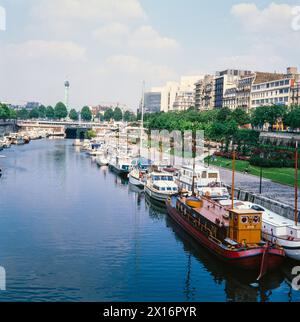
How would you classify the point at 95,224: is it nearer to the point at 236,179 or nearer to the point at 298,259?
the point at 298,259

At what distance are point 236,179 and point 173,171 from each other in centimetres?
1040

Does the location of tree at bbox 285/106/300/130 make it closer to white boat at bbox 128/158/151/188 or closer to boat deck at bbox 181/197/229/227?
white boat at bbox 128/158/151/188

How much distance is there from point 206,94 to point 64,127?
183ft

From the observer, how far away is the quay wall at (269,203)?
3183cm

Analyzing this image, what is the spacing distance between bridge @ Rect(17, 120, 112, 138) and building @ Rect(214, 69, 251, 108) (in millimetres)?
46865

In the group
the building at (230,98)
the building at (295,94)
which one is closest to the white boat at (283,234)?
the building at (295,94)

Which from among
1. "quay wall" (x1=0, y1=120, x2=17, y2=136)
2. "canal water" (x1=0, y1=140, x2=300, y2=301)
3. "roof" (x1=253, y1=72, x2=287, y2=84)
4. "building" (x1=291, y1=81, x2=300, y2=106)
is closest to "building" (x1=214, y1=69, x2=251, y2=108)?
"roof" (x1=253, y1=72, x2=287, y2=84)

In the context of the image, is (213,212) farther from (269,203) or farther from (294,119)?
(294,119)

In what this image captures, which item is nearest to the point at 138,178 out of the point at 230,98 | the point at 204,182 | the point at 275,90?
the point at 204,182

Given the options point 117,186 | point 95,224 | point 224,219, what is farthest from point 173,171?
point 224,219

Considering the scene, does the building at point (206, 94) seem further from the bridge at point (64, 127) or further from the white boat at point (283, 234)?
the white boat at point (283, 234)

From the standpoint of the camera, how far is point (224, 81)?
133m

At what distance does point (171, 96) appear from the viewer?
200 m
